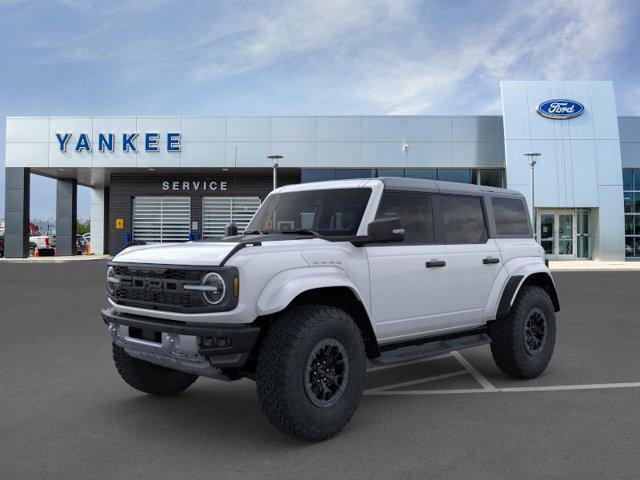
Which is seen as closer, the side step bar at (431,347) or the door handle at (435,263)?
the side step bar at (431,347)

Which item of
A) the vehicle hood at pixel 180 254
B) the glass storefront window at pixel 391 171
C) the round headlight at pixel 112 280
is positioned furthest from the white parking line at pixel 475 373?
the glass storefront window at pixel 391 171

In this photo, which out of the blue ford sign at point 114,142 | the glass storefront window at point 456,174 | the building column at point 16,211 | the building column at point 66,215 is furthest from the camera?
the building column at point 66,215

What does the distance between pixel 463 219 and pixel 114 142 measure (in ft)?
89.8

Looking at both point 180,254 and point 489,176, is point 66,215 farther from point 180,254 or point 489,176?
point 180,254

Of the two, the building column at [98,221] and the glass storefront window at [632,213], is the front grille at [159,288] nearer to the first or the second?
the glass storefront window at [632,213]

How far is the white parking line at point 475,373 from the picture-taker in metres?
5.79

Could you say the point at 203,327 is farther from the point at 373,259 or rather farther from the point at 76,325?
the point at 76,325

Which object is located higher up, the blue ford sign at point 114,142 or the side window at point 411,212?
the blue ford sign at point 114,142

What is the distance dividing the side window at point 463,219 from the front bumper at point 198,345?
98.5 inches

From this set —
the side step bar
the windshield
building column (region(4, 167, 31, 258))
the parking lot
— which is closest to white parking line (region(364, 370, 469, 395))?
the parking lot

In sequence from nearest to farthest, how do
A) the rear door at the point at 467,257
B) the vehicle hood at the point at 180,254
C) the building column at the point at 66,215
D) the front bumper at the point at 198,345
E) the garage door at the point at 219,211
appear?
1. the front bumper at the point at 198,345
2. the vehicle hood at the point at 180,254
3. the rear door at the point at 467,257
4. the garage door at the point at 219,211
5. the building column at the point at 66,215

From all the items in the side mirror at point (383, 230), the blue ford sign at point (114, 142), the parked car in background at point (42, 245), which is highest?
the blue ford sign at point (114, 142)

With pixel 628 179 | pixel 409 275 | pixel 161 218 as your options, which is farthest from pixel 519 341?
pixel 628 179

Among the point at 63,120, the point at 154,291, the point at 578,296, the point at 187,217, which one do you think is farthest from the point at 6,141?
the point at 154,291
